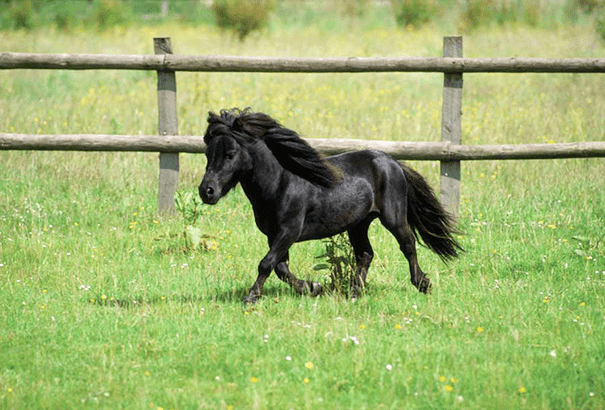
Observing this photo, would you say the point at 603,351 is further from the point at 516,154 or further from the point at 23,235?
the point at 23,235

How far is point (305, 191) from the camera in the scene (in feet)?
17.2

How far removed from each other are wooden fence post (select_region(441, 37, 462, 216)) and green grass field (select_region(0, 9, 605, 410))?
306mm

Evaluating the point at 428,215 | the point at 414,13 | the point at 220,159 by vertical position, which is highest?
the point at 414,13

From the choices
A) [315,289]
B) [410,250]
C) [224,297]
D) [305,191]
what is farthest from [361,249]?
[224,297]

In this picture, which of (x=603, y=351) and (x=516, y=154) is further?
(x=516, y=154)

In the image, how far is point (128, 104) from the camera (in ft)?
39.7

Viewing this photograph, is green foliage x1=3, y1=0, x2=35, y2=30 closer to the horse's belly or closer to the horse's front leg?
the horse's belly

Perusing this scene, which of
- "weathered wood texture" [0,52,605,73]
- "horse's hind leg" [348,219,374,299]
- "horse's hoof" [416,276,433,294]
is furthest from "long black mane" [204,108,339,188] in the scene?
"weathered wood texture" [0,52,605,73]

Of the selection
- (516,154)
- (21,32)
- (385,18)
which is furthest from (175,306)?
(385,18)

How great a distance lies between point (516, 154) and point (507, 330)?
131 inches

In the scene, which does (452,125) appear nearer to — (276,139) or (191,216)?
(191,216)

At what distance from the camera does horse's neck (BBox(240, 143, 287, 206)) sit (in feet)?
16.6

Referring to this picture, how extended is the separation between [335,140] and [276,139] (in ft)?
8.81

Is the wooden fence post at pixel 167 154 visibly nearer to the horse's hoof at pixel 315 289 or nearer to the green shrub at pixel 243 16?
the horse's hoof at pixel 315 289
